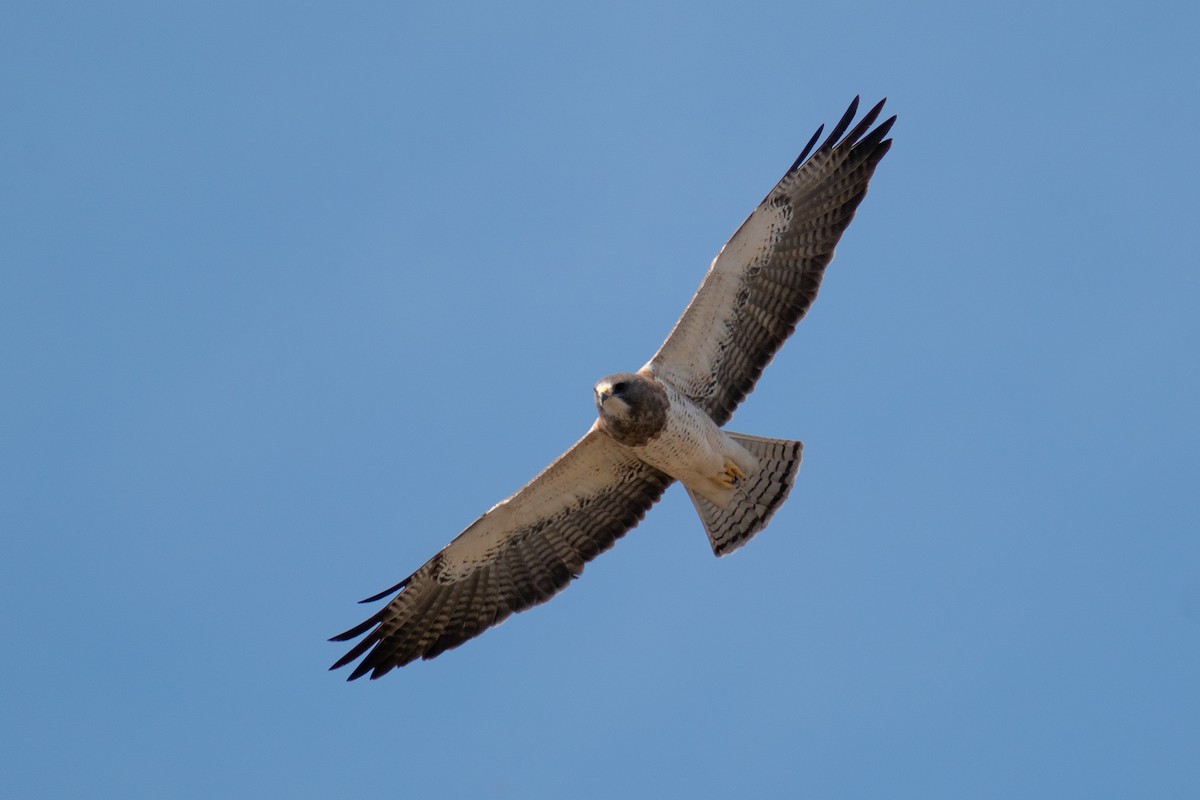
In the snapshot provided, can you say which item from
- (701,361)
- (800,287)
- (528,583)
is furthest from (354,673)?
(800,287)

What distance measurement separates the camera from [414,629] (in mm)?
9594

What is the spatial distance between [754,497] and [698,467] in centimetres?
60

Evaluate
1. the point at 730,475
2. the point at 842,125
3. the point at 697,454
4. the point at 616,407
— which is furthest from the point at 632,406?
the point at 842,125

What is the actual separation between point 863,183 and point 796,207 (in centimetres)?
56

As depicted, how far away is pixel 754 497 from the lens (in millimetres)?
9406

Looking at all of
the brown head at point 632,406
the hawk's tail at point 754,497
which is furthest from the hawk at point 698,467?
the brown head at point 632,406

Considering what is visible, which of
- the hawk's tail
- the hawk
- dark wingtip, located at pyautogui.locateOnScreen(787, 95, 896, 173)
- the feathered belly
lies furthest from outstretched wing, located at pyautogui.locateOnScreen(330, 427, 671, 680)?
dark wingtip, located at pyautogui.locateOnScreen(787, 95, 896, 173)

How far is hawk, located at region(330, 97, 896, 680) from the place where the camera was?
923cm

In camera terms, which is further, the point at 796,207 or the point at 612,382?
the point at 796,207

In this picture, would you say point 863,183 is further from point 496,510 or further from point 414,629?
point 414,629

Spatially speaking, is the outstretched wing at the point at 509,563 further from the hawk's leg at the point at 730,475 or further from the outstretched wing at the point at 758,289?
the outstretched wing at the point at 758,289

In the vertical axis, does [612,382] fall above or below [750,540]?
above

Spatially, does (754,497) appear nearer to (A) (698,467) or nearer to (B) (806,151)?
(A) (698,467)

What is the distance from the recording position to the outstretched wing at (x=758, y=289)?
363 inches
